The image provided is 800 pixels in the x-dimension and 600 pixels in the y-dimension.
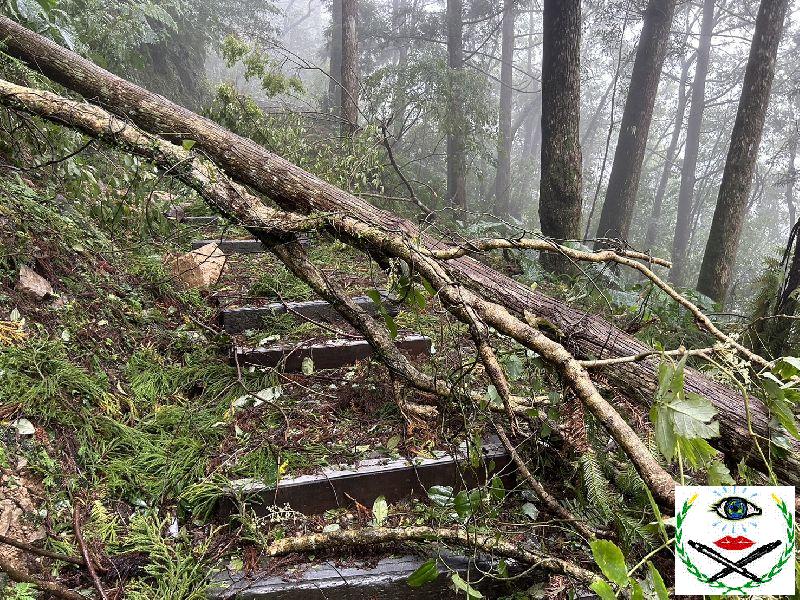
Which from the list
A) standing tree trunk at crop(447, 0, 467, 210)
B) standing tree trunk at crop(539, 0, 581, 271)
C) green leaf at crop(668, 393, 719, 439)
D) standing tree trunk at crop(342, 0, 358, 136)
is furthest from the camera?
standing tree trunk at crop(447, 0, 467, 210)

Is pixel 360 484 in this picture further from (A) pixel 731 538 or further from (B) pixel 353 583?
(A) pixel 731 538

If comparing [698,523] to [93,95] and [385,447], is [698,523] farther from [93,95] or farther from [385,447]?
[93,95]

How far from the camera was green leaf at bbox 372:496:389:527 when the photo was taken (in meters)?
2.10

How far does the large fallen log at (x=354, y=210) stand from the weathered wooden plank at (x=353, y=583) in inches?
38.8

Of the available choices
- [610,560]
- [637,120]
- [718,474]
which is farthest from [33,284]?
[637,120]

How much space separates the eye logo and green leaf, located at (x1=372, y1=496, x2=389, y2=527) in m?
1.20

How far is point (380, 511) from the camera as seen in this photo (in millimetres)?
2113

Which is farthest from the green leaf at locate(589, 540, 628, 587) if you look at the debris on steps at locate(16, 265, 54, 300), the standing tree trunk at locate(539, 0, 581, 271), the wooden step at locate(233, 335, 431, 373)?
the standing tree trunk at locate(539, 0, 581, 271)

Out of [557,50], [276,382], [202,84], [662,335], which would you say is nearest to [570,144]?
[557,50]

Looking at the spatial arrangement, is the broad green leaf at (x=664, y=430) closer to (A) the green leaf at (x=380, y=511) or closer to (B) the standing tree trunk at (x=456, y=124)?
(A) the green leaf at (x=380, y=511)

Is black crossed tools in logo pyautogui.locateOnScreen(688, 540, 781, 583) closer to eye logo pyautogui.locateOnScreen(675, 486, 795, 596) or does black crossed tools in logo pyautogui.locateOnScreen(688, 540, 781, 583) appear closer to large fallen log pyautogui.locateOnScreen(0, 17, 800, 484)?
eye logo pyautogui.locateOnScreen(675, 486, 795, 596)

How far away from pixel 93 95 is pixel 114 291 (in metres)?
1.30

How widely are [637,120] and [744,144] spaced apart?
2788mm

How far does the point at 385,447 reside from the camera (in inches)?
94.7
